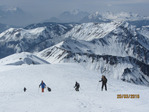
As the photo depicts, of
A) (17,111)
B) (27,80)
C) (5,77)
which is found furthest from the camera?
(5,77)

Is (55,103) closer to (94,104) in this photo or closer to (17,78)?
(94,104)

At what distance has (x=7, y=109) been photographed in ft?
65.6

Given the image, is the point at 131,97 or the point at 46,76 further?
the point at 46,76

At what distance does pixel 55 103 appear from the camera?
2231 cm

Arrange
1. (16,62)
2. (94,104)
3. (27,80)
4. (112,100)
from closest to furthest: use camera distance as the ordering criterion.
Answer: (94,104) < (112,100) < (27,80) < (16,62)

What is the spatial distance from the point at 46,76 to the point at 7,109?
127 feet

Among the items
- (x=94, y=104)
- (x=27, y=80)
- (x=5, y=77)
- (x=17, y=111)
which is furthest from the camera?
(x=5, y=77)

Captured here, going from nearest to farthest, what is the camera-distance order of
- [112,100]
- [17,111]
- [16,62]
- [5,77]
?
[17,111]
[112,100]
[5,77]
[16,62]

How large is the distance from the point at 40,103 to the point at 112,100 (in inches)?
333

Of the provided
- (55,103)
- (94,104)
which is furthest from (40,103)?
(94,104)

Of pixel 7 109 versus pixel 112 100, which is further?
pixel 112 100

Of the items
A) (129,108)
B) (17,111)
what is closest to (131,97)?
(129,108)

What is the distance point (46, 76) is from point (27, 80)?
22.3 ft

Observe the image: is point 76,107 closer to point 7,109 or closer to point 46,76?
point 7,109
